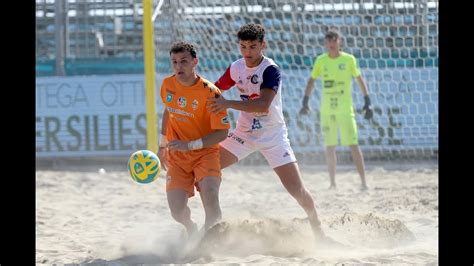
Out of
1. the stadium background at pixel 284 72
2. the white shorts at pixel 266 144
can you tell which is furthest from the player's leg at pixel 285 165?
the stadium background at pixel 284 72

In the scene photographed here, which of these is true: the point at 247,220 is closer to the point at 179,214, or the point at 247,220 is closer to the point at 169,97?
the point at 179,214

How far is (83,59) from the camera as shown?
14078 mm

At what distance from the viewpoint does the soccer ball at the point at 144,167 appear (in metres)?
5.55

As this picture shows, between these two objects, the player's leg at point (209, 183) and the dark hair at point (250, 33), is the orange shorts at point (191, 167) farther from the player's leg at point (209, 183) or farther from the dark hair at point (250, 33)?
the dark hair at point (250, 33)

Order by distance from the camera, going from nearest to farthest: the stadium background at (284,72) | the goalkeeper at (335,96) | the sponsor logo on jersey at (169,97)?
the sponsor logo on jersey at (169,97) → the goalkeeper at (335,96) → the stadium background at (284,72)

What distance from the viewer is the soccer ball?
18.2ft

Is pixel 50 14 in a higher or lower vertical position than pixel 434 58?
higher

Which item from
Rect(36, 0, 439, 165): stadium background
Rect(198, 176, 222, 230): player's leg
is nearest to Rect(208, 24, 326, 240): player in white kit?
Rect(198, 176, 222, 230): player's leg

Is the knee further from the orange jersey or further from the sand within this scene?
the orange jersey

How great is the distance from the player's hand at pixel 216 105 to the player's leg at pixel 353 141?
449 centimetres

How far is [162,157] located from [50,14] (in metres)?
9.92
